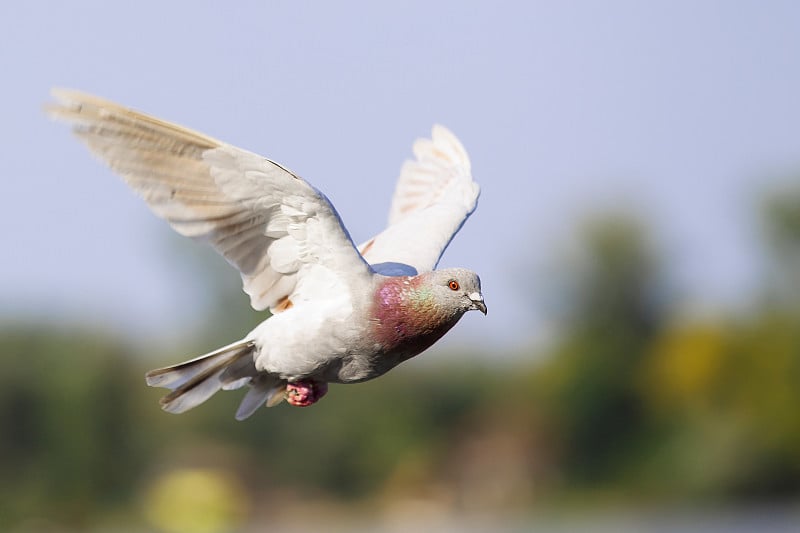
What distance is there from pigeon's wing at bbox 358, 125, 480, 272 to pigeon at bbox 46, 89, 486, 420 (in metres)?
0.76

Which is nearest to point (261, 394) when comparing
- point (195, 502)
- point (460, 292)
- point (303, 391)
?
point (303, 391)

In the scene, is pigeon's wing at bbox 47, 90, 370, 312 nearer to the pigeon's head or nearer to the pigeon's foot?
the pigeon's head

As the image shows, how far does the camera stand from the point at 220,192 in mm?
9258

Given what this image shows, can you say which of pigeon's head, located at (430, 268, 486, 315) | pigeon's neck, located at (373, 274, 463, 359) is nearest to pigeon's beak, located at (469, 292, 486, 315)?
pigeon's head, located at (430, 268, 486, 315)

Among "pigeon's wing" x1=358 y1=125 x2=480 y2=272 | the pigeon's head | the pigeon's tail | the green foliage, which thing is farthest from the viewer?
the green foliage

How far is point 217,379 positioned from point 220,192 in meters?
1.58

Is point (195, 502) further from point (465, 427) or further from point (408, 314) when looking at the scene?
point (408, 314)

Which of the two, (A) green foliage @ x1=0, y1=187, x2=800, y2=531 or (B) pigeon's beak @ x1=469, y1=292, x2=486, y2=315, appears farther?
(A) green foliage @ x1=0, y1=187, x2=800, y2=531

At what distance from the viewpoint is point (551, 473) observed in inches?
2285

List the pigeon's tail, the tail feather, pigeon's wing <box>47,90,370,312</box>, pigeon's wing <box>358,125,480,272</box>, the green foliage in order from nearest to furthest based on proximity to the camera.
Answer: pigeon's wing <box>47,90,370,312</box>
the pigeon's tail
the tail feather
pigeon's wing <box>358,125,480,272</box>
the green foliage

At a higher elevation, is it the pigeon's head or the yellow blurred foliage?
the pigeon's head

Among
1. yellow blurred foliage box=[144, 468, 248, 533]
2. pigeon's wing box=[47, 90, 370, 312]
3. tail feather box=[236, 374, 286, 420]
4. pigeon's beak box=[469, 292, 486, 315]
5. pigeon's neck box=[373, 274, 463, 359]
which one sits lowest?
yellow blurred foliage box=[144, 468, 248, 533]

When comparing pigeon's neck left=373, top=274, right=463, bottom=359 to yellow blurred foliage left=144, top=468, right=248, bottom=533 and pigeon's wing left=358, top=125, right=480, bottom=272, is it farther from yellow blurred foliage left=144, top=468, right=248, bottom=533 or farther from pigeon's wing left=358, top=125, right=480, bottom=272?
yellow blurred foliage left=144, top=468, right=248, bottom=533

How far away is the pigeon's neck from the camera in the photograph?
30.1 ft
